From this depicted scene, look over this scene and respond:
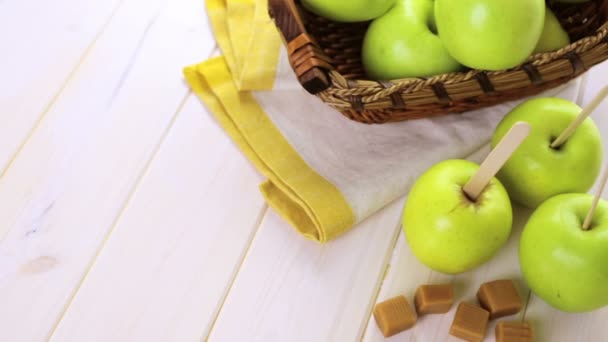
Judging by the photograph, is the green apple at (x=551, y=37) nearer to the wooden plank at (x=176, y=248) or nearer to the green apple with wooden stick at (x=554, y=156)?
the green apple with wooden stick at (x=554, y=156)

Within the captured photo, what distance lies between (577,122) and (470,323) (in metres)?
0.22

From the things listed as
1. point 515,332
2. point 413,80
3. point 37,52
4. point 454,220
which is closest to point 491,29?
point 413,80

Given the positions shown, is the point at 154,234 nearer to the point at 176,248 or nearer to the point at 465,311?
the point at 176,248

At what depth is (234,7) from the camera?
3.03 ft

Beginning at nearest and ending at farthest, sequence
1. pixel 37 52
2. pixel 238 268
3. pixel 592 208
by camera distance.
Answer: pixel 592 208 < pixel 238 268 < pixel 37 52

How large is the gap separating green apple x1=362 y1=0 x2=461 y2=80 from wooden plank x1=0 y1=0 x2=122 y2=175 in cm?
40

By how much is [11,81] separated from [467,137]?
576 millimetres

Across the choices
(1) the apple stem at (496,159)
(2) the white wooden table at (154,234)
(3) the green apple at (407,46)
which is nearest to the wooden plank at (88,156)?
(2) the white wooden table at (154,234)

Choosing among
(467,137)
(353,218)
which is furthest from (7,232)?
(467,137)

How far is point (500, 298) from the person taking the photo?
667mm

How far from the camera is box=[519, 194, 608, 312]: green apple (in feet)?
2.02

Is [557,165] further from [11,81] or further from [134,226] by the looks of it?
[11,81]

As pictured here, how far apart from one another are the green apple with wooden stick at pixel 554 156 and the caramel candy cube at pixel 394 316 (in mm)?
176

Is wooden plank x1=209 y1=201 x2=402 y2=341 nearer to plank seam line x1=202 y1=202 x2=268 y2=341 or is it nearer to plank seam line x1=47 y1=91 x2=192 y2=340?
plank seam line x1=202 y1=202 x2=268 y2=341
